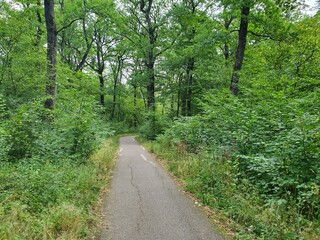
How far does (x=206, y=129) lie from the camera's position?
333 inches

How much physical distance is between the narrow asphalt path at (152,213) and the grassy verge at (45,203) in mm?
494

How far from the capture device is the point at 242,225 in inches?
150

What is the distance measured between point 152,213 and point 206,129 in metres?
4.80

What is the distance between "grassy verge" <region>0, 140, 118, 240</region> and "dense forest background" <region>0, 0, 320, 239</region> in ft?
0.07

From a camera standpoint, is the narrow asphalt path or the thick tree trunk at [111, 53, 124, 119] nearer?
the narrow asphalt path

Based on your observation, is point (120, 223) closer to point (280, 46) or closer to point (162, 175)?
point (162, 175)

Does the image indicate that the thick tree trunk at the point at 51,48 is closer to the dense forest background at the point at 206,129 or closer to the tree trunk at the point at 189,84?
the dense forest background at the point at 206,129

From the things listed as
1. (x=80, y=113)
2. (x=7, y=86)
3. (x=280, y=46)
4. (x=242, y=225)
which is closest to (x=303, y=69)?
(x=280, y=46)

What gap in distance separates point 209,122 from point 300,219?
5.75m

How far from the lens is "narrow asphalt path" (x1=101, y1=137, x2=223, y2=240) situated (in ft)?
11.9

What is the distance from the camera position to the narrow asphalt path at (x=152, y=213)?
3625 millimetres

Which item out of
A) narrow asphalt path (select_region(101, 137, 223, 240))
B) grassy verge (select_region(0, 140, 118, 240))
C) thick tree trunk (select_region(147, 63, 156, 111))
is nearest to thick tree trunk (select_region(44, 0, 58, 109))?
grassy verge (select_region(0, 140, 118, 240))

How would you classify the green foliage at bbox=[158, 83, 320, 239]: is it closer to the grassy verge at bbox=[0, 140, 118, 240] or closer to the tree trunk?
the grassy verge at bbox=[0, 140, 118, 240]

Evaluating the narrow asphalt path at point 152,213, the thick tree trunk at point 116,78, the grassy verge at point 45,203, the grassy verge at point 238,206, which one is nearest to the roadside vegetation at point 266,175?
the grassy verge at point 238,206
